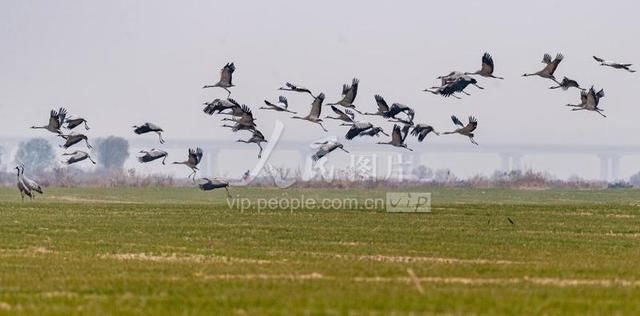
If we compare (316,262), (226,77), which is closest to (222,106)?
(226,77)

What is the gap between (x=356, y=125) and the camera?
44156mm

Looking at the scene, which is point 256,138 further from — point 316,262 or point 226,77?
point 316,262

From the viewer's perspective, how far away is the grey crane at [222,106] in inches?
1597

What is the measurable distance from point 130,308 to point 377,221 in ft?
87.4

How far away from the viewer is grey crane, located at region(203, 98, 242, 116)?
4056 cm

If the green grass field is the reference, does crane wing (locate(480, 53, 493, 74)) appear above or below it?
above

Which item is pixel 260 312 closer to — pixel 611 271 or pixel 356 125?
pixel 611 271

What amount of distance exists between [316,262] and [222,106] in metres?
17.3

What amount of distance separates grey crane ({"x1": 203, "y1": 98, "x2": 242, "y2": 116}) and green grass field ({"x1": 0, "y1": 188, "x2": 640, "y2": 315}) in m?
3.57

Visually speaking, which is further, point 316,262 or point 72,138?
point 72,138

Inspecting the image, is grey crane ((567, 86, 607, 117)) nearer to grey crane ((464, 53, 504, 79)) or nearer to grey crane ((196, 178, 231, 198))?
grey crane ((464, 53, 504, 79))

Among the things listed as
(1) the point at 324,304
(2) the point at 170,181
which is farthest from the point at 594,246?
(2) the point at 170,181

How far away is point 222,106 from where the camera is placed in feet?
135

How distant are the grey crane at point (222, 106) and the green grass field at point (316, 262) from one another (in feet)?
11.7
